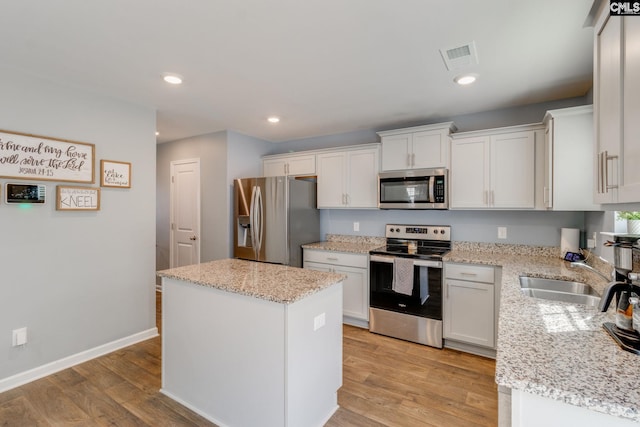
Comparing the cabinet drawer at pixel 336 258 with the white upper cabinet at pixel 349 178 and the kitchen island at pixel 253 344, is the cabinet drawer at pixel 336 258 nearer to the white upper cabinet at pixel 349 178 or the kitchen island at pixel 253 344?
the white upper cabinet at pixel 349 178

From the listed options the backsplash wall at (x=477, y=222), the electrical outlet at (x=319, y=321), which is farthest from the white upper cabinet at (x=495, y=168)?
the electrical outlet at (x=319, y=321)

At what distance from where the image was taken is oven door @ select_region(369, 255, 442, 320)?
301 cm

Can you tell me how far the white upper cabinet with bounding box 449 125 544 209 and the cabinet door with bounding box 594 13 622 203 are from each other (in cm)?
162

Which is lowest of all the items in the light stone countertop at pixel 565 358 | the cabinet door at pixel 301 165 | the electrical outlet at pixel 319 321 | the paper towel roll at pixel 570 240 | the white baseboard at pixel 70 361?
the white baseboard at pixel 70 361

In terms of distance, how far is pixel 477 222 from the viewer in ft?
11.0

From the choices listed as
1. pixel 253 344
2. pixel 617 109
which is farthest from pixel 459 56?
pixel 253 344

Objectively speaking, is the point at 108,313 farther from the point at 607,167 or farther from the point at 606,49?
the point at 606,49

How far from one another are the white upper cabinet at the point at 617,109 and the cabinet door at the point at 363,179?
2.41 meters

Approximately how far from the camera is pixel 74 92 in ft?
8.64

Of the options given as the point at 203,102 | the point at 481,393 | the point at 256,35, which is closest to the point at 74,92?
the point at 203,102

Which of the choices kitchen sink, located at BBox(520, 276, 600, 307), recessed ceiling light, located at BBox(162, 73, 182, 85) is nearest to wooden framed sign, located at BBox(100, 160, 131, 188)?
recessed ceiling light, located at BBox(162, 73, 182, 85)

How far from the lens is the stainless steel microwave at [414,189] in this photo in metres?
3.20

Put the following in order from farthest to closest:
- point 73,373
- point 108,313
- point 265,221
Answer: point 265,221
point 108,313
point 73,373

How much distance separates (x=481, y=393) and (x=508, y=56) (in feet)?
8.22
